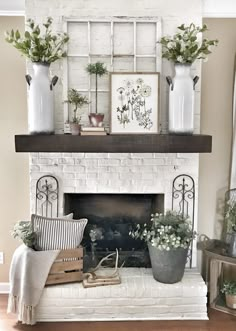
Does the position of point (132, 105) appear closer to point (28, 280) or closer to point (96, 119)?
point (96, 119)

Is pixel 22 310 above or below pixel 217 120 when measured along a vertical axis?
below

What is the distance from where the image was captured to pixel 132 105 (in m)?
2.94

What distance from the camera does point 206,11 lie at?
304 cm

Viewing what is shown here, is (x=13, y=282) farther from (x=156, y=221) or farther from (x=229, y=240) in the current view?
(x=229, y=240)

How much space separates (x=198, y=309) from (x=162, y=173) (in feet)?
3.51

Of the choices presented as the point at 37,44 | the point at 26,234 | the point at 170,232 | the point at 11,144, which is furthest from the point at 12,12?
the point at 170,232

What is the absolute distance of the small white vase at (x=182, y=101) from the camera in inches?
110

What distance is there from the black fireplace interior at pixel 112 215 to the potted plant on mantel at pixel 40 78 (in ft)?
2.38

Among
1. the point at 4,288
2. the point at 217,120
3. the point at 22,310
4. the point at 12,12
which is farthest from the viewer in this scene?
the point at 4,288

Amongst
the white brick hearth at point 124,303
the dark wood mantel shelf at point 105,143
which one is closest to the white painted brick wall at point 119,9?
the dark wood mantel shelf at point 105,143

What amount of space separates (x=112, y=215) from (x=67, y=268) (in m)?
0.67

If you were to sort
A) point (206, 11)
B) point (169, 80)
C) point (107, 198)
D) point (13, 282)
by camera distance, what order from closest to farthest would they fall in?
point (13, 282) → point (169, 80) → point (206, 11) → point (107, 198)

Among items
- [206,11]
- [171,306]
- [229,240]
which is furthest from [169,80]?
[171,306]

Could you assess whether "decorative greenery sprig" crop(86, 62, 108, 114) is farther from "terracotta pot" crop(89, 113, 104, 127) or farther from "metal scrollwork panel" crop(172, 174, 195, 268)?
"metal scrollwork panel" crop(172, 174, 195, 268)
